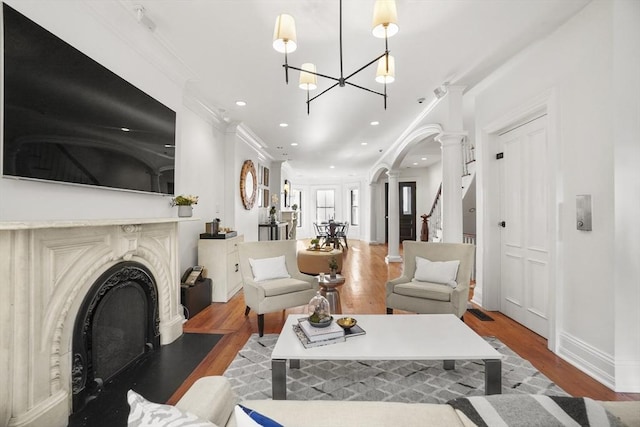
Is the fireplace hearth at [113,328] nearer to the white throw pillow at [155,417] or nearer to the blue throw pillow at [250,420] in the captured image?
the white throw pillow at [155,417]

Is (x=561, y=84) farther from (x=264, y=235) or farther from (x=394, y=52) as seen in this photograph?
(x=264, y=235)

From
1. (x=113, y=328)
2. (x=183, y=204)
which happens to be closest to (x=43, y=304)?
(x=113, y=328)

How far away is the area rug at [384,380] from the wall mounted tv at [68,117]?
5.91 ft

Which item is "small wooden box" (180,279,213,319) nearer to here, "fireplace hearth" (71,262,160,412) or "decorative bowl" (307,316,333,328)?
"fireplace hearth" (71,262,160,412)

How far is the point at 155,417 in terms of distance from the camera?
2.23 feet

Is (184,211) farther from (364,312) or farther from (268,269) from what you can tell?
(364,312)

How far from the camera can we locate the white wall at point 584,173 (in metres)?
2.13

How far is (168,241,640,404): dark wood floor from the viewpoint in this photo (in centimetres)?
214

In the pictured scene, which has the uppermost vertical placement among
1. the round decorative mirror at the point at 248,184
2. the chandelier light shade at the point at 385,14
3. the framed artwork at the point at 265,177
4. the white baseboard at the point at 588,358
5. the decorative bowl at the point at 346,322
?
the chandelier light shade at the point at 385,14

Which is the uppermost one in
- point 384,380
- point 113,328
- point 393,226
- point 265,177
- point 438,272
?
point 265,177

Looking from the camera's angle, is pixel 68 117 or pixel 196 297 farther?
pixel 196 297

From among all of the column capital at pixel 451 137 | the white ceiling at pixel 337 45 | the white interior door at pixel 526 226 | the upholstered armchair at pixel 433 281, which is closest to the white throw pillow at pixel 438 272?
the upholstered armchair at pixel 433 281

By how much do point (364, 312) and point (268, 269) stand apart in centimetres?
131

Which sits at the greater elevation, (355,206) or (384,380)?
(355,206)
